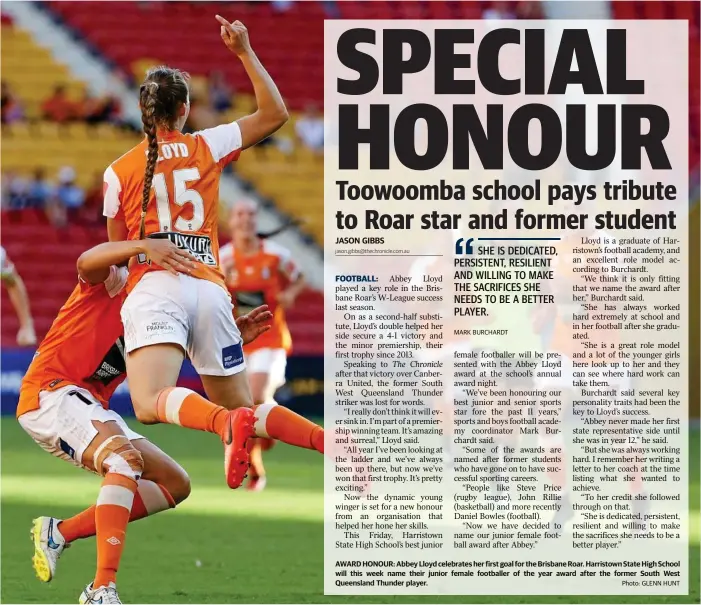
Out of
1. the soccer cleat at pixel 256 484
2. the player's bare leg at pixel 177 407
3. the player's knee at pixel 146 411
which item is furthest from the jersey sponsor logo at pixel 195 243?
the soccer cleat at pixel 256 484

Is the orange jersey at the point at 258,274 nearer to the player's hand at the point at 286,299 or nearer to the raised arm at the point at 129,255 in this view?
the player's hand at the point at 286,299

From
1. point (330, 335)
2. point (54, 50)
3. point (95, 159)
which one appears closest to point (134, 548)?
point (330, 335)

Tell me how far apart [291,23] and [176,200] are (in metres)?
13.6

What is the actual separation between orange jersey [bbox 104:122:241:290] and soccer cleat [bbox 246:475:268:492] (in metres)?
4.83

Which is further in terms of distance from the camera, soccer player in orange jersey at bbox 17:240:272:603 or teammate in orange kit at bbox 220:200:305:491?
teammate in orange kit at bbox 220:200:305:491

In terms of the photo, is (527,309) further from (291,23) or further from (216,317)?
(291,23)

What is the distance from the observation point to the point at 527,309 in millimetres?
6602

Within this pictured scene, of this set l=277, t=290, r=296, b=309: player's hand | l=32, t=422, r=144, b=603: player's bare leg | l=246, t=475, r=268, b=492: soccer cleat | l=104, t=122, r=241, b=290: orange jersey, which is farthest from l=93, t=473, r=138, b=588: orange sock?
l=277, t=290, r=296, b=309: player's hand

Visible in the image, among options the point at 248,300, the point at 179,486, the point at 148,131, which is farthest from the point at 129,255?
the point at 248,300

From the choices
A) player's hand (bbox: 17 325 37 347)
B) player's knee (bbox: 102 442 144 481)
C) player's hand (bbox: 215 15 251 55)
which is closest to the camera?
player's knee (bbox: 102 442 144 481)

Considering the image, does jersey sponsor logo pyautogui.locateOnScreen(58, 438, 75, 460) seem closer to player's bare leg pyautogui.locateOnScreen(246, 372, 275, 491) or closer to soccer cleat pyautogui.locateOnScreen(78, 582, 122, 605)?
soccer cleat pyautogui.locateOnScreen(78, 582, 122, 605)

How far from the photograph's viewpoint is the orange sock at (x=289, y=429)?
4.96 metres

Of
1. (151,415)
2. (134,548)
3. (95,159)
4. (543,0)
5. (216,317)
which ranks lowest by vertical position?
(134,548)

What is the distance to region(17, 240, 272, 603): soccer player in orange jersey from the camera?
490 centimetres
